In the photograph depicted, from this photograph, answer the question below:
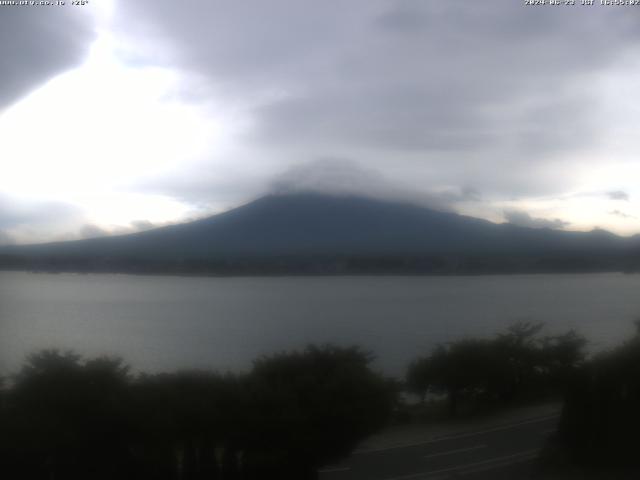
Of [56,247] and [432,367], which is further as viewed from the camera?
[56,247]

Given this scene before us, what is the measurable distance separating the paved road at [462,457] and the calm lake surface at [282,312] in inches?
77.3

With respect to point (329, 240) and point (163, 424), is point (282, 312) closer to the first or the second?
point (329, 240)

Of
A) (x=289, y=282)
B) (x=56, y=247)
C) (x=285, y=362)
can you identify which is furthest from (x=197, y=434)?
(x=289, y=282)

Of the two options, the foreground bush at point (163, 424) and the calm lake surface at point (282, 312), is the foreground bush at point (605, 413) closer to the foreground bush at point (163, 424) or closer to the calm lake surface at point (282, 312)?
the calm lake surface at point (282, 312)

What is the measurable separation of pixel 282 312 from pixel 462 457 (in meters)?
9.71

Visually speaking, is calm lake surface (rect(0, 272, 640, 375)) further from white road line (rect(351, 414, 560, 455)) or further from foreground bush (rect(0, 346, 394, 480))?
white road line (rect(351, 414, 560, 455))

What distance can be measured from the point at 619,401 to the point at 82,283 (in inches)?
555

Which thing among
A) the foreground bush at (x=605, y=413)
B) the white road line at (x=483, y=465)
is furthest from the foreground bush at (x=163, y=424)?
the foreground bush at (x=605, y=413)

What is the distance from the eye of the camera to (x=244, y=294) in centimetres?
1883

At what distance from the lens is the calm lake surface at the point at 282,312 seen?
994cm

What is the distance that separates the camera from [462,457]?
685 cm

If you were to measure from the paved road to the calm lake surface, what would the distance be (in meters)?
1.96

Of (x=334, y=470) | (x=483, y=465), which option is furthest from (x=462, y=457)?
(x=334, y=470)

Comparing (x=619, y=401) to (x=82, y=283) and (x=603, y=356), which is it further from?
(x=82, y=283)
